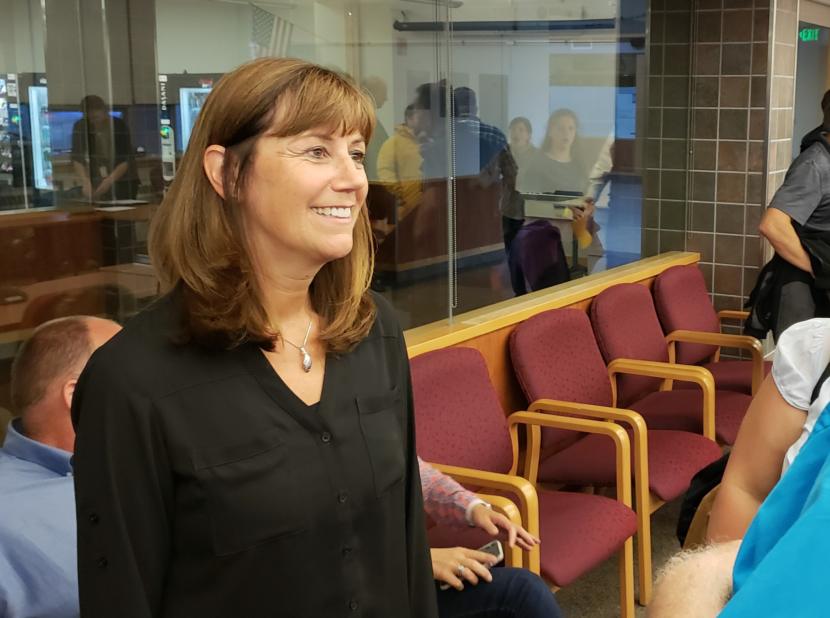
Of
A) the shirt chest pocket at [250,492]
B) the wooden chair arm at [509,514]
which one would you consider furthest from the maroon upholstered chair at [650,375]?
the shirt chest pocket at [250,492]

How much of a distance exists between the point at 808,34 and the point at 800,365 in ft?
16.0

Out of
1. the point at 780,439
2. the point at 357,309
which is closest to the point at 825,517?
the point at 357,309

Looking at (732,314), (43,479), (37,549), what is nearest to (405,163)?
(43,479)

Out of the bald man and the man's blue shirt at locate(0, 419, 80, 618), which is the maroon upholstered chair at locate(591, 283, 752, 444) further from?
the man's blue shirt at locate(0, 419, 80, 618)

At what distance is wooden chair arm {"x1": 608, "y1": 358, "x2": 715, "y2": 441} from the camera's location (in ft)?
12.4

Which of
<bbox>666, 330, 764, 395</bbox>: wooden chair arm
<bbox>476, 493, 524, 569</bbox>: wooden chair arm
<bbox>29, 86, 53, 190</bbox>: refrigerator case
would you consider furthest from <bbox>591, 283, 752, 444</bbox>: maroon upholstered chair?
<bbox>29, 86, 53, 190</bbox>: refrigerator case

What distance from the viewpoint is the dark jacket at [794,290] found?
14.8ft

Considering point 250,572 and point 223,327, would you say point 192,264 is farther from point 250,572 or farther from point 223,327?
point 250,572

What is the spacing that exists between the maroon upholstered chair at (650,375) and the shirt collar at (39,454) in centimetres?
258

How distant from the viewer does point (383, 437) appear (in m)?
1.59

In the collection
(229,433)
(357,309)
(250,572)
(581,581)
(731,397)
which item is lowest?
(581,581)

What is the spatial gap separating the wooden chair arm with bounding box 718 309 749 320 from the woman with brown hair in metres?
3.94

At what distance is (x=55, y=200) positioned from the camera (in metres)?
Result: 2.58

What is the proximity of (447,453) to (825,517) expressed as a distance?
8.19ft
